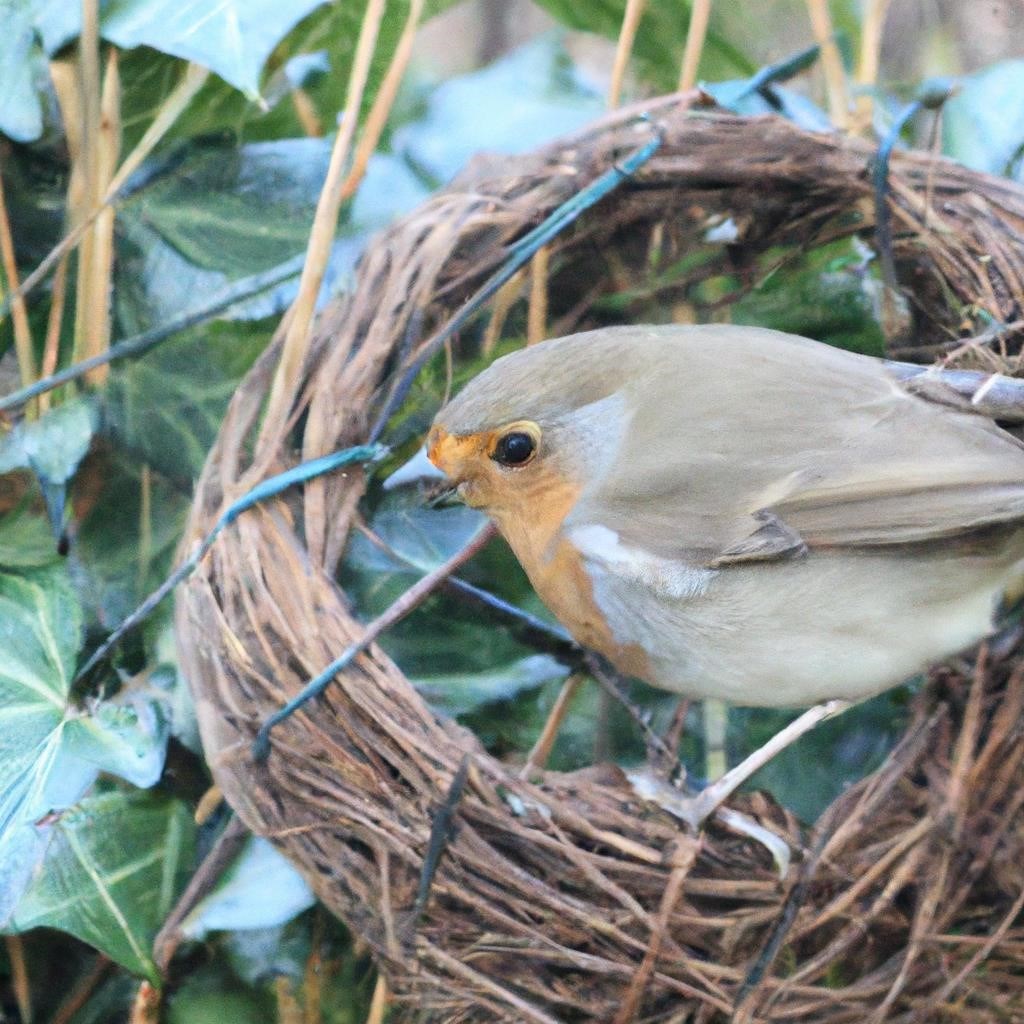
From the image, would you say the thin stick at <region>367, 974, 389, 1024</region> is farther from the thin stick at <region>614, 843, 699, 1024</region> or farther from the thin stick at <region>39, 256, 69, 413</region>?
the thin stick at <region>39, 256, 69, 413</region>

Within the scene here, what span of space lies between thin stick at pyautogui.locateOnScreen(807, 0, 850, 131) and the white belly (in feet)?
2.12

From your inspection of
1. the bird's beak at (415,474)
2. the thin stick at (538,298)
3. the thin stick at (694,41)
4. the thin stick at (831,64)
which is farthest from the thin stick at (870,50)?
the bird's beak at (415,474)

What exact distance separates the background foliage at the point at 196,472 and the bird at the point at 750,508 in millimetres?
238

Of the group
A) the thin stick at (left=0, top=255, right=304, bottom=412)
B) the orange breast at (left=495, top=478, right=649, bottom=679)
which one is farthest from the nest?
the thin stick at (left=0, top=255, right=304, bottom=412)

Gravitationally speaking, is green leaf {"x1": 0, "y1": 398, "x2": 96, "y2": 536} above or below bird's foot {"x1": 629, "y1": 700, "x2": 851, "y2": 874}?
above

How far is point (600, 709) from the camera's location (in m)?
1.31

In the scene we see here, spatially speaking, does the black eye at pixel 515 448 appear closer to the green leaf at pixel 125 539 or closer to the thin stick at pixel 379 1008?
the green leaf at pixel 125 539

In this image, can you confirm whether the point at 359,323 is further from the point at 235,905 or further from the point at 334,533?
the point at 235,905

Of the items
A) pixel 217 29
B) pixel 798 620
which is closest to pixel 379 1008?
pixel 798 620

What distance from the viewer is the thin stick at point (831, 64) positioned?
1365 mm

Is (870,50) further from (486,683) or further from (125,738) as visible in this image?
(125,738)

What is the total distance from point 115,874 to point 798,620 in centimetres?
69

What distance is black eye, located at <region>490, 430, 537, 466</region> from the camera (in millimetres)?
1003

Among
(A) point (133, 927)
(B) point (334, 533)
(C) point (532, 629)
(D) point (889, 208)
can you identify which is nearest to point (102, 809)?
(A) point (133, 927)
